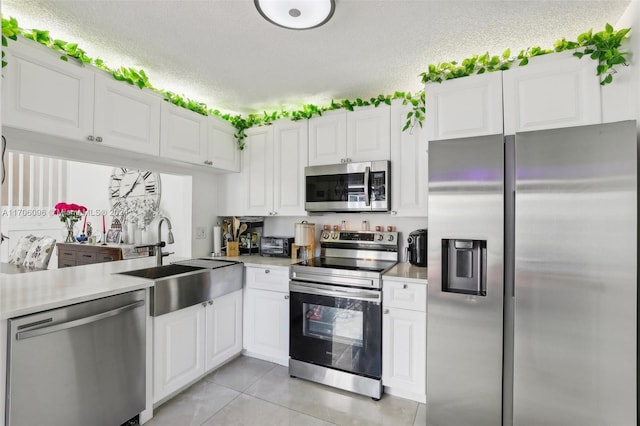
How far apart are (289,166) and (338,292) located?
4.46 ft

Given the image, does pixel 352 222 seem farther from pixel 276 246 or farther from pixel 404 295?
pixel 404 295

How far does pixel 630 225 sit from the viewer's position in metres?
1.62

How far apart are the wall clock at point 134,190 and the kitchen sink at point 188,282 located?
127cm

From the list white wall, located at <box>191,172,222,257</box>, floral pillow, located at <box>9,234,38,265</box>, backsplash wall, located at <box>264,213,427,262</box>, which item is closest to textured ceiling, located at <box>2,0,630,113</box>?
white wall, located at <box>191,172,222,257</box>

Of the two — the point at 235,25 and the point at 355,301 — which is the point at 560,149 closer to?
the point at 355,301

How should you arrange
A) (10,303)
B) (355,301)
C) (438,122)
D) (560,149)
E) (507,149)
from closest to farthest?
1. (10,303)
2. (560,149)
3. (507,149)
4. (438,122)
5. (355,301)

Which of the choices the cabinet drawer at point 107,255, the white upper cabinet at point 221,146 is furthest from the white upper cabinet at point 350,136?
the cabinet drawer at point 107,255

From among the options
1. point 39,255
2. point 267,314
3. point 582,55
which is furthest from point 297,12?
point 39,255

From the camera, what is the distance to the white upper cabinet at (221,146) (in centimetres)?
311

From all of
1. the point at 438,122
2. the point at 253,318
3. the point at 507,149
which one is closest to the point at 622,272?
the point at 507,149

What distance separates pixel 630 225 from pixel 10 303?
123 inches

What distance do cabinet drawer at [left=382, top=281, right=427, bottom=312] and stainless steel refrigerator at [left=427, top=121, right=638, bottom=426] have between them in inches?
6.9

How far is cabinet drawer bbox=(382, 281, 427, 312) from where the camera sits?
2252 millimetres

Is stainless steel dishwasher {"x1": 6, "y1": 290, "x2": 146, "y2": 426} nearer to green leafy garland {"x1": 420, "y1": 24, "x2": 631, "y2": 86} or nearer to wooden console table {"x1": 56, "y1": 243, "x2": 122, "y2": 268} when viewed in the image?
wooden console table {"x1": 56, "y1": 243, "x2": 122, "y2": 268}
